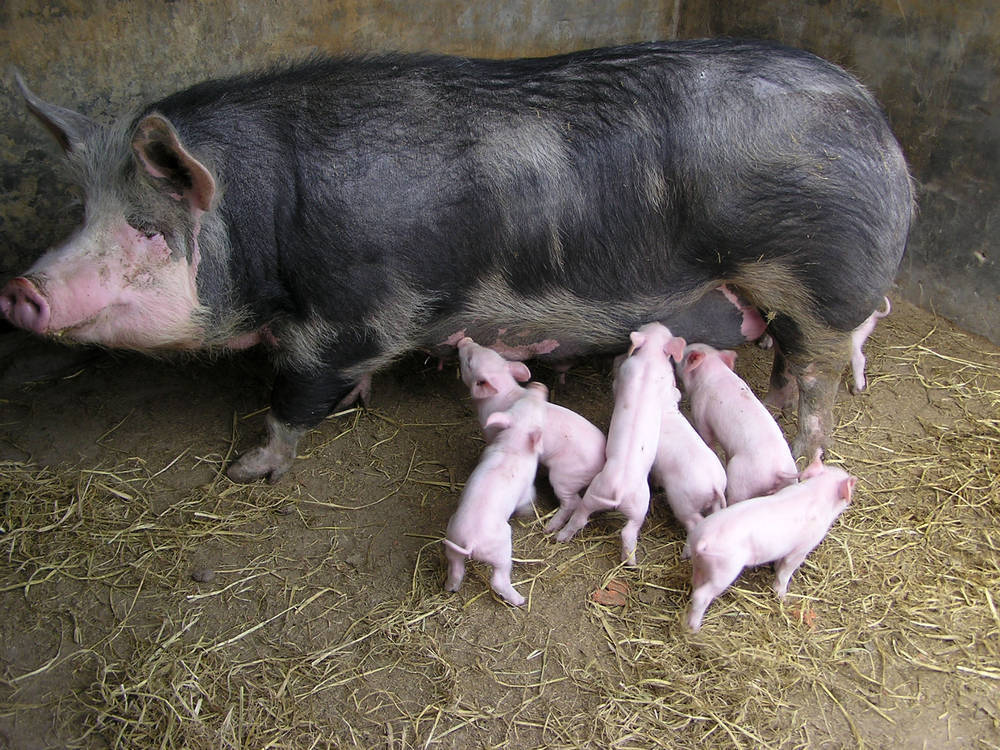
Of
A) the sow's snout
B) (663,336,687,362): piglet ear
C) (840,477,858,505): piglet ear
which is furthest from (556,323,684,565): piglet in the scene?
the sow's snout

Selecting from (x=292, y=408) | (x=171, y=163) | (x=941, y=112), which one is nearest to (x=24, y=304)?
(x=171, y=163)

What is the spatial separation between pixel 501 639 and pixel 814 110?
2.28 meters

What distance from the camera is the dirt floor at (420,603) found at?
2.66 metres

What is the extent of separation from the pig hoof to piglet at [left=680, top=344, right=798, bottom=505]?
1.83 metres

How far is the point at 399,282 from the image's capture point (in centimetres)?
336

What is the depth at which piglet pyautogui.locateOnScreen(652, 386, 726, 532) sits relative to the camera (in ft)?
10.1

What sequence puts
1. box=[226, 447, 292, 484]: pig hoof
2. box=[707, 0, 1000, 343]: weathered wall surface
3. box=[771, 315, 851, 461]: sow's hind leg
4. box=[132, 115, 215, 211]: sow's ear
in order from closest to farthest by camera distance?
1. box=[132, 115, 215, 211]: sow's ear
2. box=[771, 315, 851, 461]: sow's hind leg
3. box=[226, 447, 292, 484]: pig hoof
4. box=[707, 0, 1000, 343]: weathered wall surface

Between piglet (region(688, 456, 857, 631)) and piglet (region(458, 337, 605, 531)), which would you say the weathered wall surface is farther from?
piglet (region(458, 337, 605, 531))

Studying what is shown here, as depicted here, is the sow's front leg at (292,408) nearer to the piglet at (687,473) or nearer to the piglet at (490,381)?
the piglet at (490,381)

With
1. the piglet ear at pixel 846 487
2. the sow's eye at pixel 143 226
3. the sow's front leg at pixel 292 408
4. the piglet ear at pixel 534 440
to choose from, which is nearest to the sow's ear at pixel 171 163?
the sow's eye at pixel 143 226

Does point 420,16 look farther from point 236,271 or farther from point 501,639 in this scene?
point 501,639

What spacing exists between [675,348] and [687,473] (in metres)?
0.55

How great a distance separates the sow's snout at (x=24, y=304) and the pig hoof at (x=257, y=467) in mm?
1074

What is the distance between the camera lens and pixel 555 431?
10.6 ft
